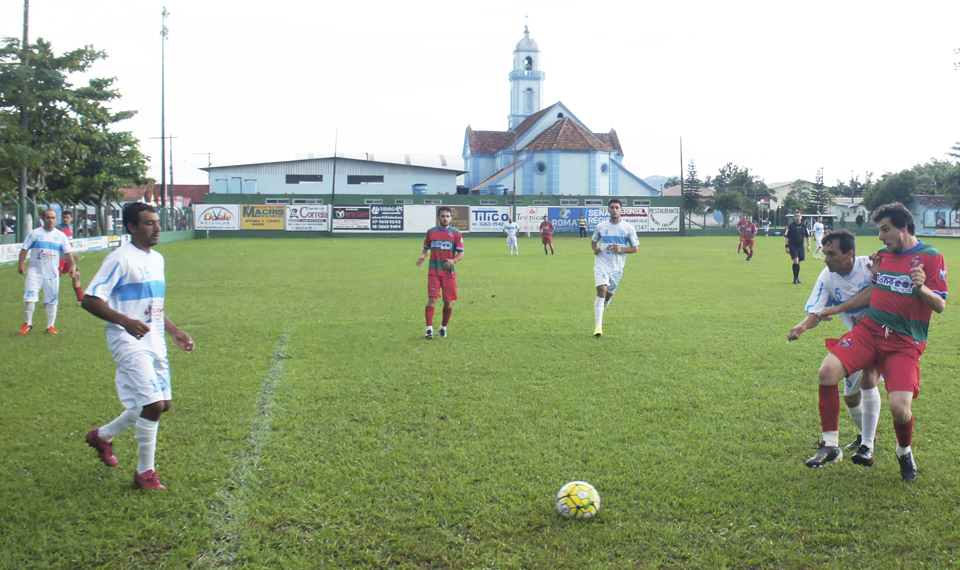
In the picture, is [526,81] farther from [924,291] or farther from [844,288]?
[924,291]

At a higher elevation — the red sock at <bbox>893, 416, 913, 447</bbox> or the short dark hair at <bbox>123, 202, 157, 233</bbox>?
Result: the short dark hair at <bbox>123, 202, 157, 233</bbox>

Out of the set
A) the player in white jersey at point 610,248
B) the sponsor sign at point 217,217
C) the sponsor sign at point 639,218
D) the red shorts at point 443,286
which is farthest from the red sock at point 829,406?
the sponsor sign at point 639,218

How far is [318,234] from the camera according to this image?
1789 inches

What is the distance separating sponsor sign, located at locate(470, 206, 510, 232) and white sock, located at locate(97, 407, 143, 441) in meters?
42.2

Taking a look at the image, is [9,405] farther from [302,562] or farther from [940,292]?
[940,292]

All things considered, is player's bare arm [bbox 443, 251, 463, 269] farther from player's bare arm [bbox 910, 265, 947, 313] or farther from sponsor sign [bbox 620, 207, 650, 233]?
sponsor sign [bbox 620, 207, 650, 233]

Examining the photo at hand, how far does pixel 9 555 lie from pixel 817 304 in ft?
17.2

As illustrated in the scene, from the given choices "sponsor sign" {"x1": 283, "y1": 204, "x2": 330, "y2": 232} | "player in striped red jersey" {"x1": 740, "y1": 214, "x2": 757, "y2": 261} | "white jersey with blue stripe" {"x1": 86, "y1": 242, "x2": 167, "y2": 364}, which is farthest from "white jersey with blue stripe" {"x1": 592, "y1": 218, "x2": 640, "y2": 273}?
"sponsor sign" {"x1": 283, "y1": 204, "x2": 330, "y2": 232}

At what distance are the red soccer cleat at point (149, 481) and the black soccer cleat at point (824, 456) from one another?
13.9ft

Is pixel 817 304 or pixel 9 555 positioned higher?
pixel 817 304

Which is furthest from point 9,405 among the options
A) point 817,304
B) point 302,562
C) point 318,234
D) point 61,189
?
point 318,234

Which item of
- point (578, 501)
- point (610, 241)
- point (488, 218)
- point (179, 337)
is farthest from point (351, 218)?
point (578, 501)

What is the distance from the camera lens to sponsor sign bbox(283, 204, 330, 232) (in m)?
45.0

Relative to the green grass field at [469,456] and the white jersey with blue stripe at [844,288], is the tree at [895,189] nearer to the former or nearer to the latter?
the green grass field at [469,456]
